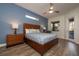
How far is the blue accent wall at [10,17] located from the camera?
9.21 ft

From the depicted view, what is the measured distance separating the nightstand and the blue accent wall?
0.20 metres

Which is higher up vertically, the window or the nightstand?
the window

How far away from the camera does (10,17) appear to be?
130 inches

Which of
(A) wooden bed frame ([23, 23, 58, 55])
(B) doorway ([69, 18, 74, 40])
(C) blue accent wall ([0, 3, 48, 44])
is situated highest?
(C) blue accent wall ([0, 3, 48, 44])

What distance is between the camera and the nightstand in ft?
11.0

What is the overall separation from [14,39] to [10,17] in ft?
3.30

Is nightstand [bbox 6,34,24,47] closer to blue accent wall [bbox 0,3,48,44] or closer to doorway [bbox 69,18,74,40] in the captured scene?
blue accent wall [bbox 0,3,48,44]

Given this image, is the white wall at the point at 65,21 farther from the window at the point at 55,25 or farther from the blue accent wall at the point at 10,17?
the blue accent wall at the point at 10,17

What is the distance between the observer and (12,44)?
3.47 metres

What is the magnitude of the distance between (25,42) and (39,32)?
4.34ft

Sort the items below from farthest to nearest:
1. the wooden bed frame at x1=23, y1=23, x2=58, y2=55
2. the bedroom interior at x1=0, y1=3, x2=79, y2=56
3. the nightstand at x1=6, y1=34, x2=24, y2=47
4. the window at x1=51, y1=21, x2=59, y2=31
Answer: the nightstand at x1=6, y1=34, x2=24, y2=47, the wooden bed frame at x1=23, y1=23, x2=58, y2=55, the window at x1=51, y1=21, x2=59, y2=31, the bedroom interior at x1=0, y1=3, x2=79, y2=56

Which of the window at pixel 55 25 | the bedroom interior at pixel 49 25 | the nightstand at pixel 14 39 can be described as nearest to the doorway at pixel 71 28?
the bedroom interior at pixel 49 25

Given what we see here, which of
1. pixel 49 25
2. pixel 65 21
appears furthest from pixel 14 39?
pixel 65 21

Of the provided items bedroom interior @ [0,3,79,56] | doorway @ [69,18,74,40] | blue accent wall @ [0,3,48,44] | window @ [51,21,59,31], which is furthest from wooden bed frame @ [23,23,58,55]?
doorway @ [69,18,74,40]
